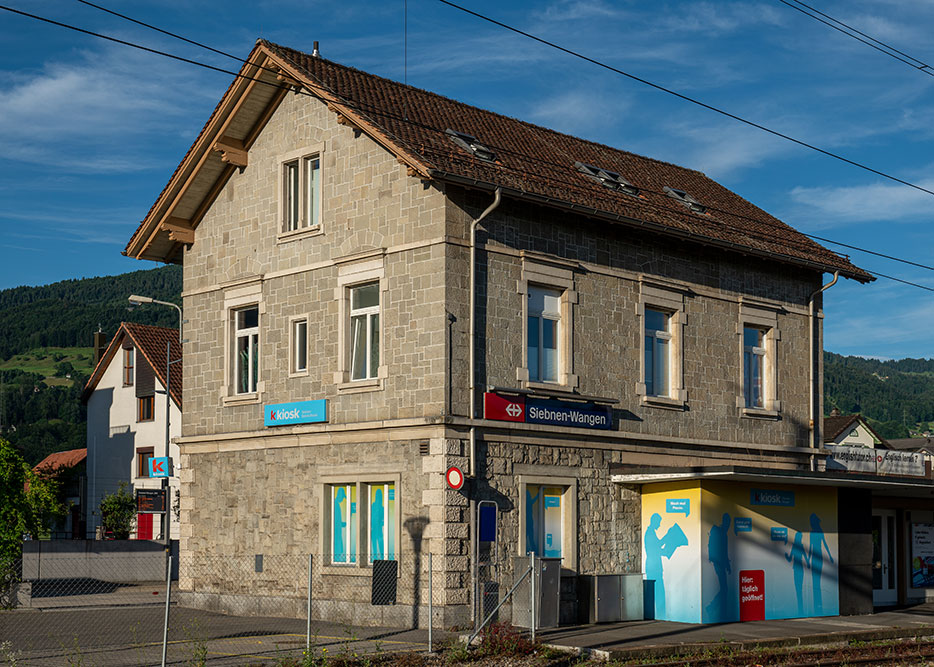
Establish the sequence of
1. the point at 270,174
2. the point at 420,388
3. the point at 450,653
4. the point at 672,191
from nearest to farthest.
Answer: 1. the point at 450,653
2. the point at 420,388
3. the point at 270,174
4. the point at 672,191

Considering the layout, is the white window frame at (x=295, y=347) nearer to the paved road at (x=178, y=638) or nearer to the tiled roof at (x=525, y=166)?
the tiled roof at (x=525, y=166)

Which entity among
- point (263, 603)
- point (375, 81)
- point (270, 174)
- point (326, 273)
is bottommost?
point (263, 603)

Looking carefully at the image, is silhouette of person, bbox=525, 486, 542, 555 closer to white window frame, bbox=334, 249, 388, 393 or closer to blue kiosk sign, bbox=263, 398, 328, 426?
white window frame, bbox=334, 249, 388, 393

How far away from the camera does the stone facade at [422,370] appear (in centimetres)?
2131

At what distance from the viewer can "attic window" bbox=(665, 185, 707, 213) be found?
27897 mm

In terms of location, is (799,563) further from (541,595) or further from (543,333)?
(543,333)

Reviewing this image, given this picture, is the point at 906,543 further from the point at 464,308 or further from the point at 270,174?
the point at 270,174

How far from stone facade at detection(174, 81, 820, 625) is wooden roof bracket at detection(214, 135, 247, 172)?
23 cm

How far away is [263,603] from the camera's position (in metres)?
24.0

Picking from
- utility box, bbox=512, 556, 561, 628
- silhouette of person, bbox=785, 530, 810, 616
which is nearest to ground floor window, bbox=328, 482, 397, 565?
utility box, bbox=512, 556, 561, 628

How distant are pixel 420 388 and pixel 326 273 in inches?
144

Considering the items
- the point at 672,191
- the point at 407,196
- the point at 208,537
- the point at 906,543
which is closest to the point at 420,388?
the point at 407,196

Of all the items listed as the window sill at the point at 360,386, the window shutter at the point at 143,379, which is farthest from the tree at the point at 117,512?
the window sill at the point at 360,386

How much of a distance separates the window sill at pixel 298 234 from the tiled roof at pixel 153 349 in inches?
1002
